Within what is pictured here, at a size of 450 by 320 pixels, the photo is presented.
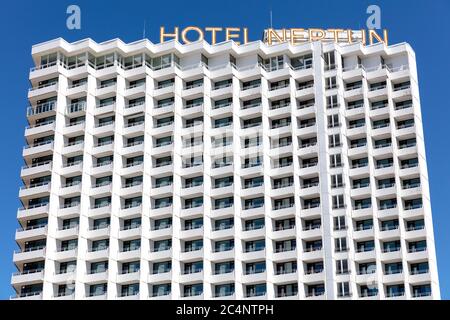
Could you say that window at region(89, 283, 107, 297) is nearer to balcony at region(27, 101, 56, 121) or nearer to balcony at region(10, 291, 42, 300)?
balcony at region(10, 291, 42, 300)

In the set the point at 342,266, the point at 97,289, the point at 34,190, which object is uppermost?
the point at 34,190

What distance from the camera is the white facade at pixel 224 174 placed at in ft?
328

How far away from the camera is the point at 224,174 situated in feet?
350

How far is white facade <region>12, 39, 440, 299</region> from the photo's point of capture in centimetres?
10006

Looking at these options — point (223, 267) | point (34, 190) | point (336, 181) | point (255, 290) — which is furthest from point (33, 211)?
point (336, 181)

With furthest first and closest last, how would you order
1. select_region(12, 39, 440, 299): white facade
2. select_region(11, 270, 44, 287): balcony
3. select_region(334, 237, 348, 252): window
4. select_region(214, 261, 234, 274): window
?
select_region(11, 270, 44, 287): balcony
select_region(214, 261, 234, 274): window
select_region(12, 39, 440, 299): white facade
select_region(334, 237, 348, 252): window

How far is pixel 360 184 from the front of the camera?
4144 inches

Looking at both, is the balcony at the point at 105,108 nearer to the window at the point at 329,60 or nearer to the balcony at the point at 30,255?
the balcony at the point at 30,255

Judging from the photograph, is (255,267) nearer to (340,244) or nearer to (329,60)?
(340,244)

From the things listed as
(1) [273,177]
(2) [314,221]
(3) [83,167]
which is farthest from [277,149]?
(3) [83,167]

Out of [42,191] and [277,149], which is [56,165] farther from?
[277,149]

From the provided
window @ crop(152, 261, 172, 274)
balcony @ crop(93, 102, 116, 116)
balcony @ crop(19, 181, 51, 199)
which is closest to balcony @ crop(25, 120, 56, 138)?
balcony @ crop(93, 102, 116, 116)

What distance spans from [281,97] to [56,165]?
33576mm

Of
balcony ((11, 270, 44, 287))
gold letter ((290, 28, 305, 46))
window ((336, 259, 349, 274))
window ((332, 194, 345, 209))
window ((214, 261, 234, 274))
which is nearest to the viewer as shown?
window ((336, 259, 349, 274))
